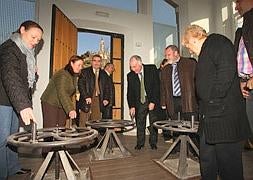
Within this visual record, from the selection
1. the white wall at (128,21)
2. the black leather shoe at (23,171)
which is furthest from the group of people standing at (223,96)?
the white wall at (128,21)

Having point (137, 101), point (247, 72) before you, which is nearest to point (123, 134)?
point (137, 101)

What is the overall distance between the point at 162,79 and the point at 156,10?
3397mm

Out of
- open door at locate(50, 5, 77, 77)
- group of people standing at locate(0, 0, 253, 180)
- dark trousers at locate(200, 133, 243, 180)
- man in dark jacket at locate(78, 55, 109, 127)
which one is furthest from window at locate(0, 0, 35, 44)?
dark trousers at locate(200, 133, 243, 180)

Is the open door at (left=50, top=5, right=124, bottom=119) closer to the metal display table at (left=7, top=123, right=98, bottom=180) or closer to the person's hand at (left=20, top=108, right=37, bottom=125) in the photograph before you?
the metal display table at (left=7, top=123, right=98, bottom=180)

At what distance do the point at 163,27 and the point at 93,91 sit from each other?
119 inches

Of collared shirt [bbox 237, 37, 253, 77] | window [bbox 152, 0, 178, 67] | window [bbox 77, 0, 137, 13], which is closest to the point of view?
collared shirt [bbox 237, 37, 253, 77]

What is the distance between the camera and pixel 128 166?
2.68 metres

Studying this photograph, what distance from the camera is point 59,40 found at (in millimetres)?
4145

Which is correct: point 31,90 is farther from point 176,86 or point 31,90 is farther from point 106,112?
point 106,112

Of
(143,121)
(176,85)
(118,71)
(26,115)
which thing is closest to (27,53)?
(26,115)

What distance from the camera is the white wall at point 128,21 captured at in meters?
4.14

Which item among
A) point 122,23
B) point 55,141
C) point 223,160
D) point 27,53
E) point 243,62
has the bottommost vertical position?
point 223,160

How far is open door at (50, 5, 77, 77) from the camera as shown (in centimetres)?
403

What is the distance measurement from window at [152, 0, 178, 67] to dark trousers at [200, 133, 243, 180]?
170 inches
